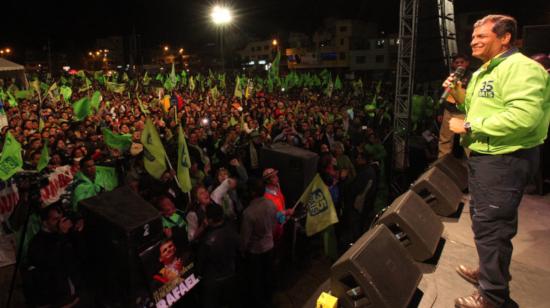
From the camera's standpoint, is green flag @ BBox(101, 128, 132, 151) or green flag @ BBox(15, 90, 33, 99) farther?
green flag @ BBox(15, 90, 33, 99)

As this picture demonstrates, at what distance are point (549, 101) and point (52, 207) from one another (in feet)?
14.7

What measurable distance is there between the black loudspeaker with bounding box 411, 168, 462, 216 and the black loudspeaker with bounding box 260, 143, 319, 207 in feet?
7.23

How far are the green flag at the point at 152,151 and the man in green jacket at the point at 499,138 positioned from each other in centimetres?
438

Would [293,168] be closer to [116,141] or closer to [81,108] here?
[116,141]

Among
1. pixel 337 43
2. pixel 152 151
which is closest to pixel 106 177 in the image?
pixel 152 151

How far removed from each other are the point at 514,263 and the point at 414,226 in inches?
35.2

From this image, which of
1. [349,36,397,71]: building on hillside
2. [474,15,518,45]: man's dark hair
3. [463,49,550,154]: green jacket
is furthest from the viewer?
[349,36,397,71]: building on hillside

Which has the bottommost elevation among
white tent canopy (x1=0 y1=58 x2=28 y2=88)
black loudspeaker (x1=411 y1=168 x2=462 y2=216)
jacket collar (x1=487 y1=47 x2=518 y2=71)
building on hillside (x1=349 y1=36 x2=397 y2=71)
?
black loudspeaker (x1=411 y1=168 x2=462 y2=216)

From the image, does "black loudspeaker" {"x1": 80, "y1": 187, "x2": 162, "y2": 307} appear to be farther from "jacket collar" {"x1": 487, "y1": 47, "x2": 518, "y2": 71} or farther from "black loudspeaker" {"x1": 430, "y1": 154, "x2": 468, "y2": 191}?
"black loudspeaker" {"x1": 430, "y1": 154, "x2": 468, "y2": 191}

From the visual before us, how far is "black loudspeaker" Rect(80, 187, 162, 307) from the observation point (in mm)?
3100

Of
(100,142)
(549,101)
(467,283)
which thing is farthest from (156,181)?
(549,101)

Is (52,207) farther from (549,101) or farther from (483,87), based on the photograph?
(549,101)

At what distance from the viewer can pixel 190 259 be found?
14.3 ft

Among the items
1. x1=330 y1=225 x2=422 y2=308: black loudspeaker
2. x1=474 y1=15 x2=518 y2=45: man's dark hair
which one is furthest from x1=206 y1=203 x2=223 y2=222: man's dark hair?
x1=474 y1=15 x2=518 y2=45: man's dark hair
